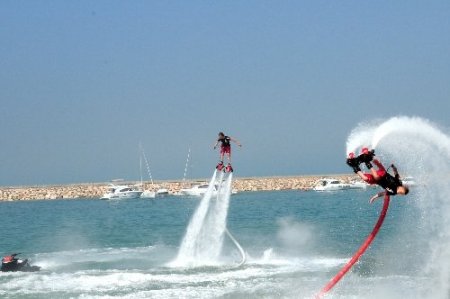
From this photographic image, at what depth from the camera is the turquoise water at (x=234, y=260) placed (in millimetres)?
25250

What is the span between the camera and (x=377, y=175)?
51.0ft

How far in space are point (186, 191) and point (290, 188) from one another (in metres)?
24.9

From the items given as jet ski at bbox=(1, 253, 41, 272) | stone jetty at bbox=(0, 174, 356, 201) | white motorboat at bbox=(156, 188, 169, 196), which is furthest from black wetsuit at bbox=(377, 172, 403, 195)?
stone jetty at bbox=(0, 174, 356, 201)

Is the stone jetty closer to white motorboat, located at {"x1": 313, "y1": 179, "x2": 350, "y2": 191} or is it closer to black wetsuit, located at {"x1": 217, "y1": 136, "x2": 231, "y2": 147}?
white motorboat, located at {"x1": 313, "y1": 179, "x2": 350, "y2": 191}

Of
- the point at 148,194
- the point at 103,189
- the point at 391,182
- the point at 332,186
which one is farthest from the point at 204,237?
the point at 103,189

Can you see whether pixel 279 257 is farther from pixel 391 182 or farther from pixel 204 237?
pixel 391 182

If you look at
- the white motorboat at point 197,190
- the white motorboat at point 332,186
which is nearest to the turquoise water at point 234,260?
the white motorboat at point 197,190

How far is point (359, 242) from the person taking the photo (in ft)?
129

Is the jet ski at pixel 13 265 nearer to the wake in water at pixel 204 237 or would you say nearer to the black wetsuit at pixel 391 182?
the wake in water at pixel 204 237

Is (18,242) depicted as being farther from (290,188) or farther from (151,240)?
(290,188)

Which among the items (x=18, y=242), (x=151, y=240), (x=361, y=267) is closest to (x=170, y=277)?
(x=361, y=267)

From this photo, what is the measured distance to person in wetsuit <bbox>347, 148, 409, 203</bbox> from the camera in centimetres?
1517

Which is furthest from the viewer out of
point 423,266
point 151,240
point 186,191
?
point 186,191

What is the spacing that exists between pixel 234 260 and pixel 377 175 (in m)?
18.1
